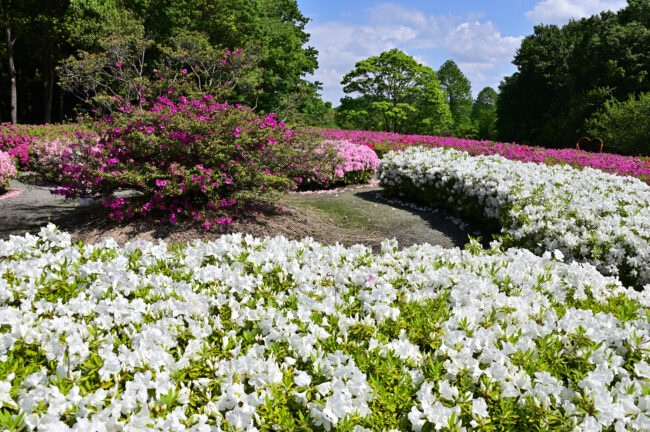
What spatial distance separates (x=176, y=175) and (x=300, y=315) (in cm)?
500

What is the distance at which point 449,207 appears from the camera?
8508mm

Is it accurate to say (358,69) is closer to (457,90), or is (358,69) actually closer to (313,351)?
(457,90)

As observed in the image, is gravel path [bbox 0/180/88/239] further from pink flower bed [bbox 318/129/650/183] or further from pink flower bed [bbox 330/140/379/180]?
pink flower bed [bbox 318/129/650/183]

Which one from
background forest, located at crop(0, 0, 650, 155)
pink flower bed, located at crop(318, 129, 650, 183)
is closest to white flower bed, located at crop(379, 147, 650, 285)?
pink flower bed, located at crop(318, 129, 650, 183)

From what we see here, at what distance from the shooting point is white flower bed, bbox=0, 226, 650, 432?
1.70m

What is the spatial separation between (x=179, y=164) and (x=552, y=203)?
227 inches

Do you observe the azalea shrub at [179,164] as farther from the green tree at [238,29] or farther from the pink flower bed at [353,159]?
the green tree at [238,29]

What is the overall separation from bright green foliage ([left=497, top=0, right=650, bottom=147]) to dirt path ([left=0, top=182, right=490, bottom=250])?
978 inches

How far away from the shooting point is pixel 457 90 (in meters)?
55.2

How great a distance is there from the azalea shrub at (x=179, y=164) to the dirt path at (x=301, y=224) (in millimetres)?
314

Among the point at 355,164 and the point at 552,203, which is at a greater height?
the point at 355,164

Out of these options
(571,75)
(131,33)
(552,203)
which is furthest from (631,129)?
(131,33)

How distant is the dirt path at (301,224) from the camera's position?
6676mm

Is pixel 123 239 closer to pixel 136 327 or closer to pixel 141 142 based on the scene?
pixel 141 142
